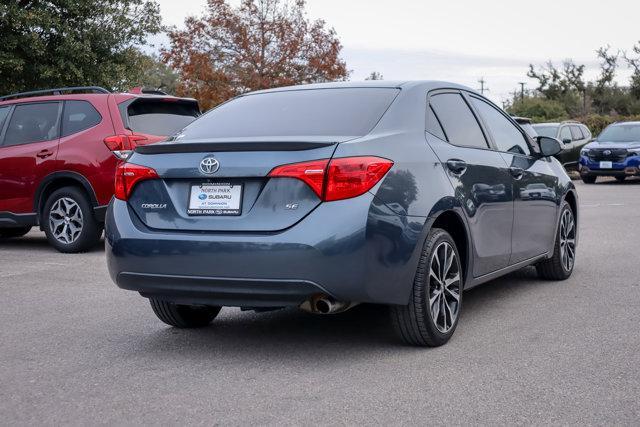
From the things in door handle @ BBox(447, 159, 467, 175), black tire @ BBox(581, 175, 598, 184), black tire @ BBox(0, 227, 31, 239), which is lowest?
black tire @ BBox(581, 175, 598, 184)

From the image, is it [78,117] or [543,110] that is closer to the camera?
[78,117]

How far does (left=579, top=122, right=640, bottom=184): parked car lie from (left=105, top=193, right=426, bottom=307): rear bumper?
19.9 meters

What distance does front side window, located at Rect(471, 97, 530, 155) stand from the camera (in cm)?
679

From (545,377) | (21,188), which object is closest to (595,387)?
Result: (545,377)

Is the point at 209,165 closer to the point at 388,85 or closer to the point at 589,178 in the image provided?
the point at 388,85

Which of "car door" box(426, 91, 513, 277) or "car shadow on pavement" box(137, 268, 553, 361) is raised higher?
"car door" box(426, 91, 513, 277)

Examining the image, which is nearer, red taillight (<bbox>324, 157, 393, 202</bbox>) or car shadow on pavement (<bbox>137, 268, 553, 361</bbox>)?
red taillight (<bbox>324, 157, 393, 202</bbox>)

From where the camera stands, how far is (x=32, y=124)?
11.0m

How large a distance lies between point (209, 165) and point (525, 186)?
2.80 m

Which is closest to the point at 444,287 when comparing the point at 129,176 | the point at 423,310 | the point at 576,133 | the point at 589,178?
the point at 423,310

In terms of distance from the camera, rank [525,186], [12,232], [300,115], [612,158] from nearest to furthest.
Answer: [300,115] < [525,186] < [12,232] < [612,158]

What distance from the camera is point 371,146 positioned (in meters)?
5.00

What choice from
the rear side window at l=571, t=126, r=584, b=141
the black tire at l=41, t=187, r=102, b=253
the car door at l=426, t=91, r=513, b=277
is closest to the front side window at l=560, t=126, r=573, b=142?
the rear side window at l=571, t=126, r=584, b=141

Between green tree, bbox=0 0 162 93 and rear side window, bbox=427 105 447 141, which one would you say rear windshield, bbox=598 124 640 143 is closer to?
green tree, bbox=0 0 162 93
